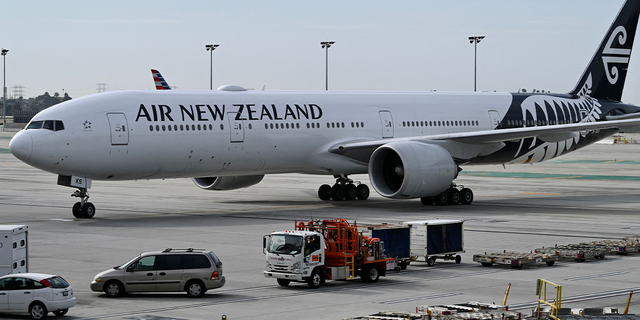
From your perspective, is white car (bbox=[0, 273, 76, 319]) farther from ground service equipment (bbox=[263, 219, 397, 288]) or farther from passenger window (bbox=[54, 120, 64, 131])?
passenger window (bbox=[54, 120, 64, 131])

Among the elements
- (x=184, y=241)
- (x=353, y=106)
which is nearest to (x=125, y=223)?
(x=184, y=241)

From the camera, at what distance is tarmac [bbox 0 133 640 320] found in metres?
17.9

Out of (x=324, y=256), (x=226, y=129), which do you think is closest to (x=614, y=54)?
(x=226, y=129)

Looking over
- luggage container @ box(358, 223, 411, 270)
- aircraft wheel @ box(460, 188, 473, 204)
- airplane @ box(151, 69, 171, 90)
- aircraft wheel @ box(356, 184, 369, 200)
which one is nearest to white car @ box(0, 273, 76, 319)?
luggage container @ box(358, 223, 411, 270)

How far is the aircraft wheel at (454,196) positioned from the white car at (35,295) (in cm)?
2367

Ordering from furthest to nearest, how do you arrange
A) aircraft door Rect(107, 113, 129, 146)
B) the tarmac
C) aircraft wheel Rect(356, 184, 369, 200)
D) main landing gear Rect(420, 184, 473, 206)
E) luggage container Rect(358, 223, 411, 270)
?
1. aircraft wheel Rect(356, 184, 369, 200)
2. main landing gear Rect(420, 184, 473, 206)
3. aircraft door Rect(107, 113, 129, 146)
4. luggage container Rect(358, 223, 411, 270)
5. the tarmac

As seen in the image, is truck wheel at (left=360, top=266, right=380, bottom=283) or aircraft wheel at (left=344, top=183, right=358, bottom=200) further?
aircraft wheel at (left=344, top=183, right=358, bottom=200)

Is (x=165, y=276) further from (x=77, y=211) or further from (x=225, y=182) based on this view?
(x=225, y=182)

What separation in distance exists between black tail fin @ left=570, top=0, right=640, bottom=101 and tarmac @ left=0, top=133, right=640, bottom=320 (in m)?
5.47

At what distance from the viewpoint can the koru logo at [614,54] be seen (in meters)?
47.5

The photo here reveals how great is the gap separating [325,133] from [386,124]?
343 cm

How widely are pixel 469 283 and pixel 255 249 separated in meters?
7.44

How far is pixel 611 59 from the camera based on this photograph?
157 ft

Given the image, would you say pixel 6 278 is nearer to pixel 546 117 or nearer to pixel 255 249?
pixel 255 249
